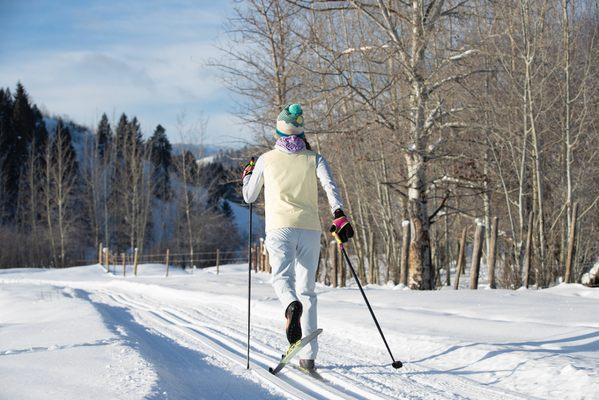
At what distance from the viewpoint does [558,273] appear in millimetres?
15180

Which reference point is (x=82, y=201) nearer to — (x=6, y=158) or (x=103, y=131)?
(x=6, y=158)

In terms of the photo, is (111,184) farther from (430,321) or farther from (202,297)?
(430,321)

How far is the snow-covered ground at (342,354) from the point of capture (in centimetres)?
400

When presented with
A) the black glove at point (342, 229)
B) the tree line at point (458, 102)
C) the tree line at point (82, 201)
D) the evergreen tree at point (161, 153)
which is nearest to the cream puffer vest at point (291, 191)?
the black glove at point (342, 229)

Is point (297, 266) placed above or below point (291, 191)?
below

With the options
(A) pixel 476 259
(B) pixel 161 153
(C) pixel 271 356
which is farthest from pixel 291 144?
(B) pixel 161 153

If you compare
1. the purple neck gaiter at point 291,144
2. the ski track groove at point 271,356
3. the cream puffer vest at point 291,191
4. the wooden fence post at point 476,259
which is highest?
the purple neck gaiter at point 291,144

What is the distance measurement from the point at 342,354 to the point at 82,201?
6206 centimetres

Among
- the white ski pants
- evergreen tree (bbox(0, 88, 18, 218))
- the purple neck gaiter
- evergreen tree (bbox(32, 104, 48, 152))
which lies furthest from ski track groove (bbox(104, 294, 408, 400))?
evergreen tree (bbox(32, 104, 48, 152))

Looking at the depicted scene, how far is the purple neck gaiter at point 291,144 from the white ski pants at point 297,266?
0.70 metres

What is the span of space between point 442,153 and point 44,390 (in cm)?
1028

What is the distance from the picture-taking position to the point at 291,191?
207 inches

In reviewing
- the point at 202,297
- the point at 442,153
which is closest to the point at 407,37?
the point at 442,153

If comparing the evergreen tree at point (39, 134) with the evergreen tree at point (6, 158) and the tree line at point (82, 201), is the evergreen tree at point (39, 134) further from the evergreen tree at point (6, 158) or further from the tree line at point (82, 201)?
the evergreen tree at point (6, 158)
